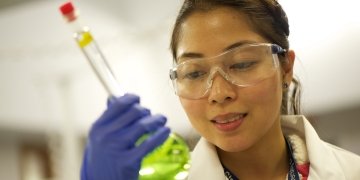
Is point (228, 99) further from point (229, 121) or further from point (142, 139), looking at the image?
point (142, 139)

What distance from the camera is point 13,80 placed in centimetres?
416

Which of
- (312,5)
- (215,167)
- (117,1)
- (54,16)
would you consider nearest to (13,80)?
(54,16)

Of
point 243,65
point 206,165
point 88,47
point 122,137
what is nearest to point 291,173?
point 206,165

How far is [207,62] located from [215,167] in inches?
12.8

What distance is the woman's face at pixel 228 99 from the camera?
121 cm

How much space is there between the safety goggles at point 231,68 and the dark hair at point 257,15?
71 mm

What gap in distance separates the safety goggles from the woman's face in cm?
2

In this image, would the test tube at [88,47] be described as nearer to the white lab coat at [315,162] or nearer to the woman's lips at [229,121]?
the woman's lips at [229,121]

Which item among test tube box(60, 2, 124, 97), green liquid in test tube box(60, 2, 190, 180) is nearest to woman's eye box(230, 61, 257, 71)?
green liquid in test tube box(60, 2, 190, 180)

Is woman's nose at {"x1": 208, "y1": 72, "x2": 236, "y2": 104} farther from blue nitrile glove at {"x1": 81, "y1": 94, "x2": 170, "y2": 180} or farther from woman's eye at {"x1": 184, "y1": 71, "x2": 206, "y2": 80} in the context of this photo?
blue nitrile glove at {"x1": 81, "y1": 94, "x2": 170, "y2": 180}

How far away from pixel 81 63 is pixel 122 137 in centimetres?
304

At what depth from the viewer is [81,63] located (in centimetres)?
399

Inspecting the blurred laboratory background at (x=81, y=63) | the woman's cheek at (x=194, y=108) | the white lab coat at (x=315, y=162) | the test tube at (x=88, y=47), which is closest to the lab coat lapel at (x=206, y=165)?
the white lab coat at (x=315, y=162)

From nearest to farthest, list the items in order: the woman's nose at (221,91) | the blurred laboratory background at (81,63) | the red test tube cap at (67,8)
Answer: the red test tube cap at (67,8), the woman's nose at (221,91), the blurred laboratory background at (81,63)
